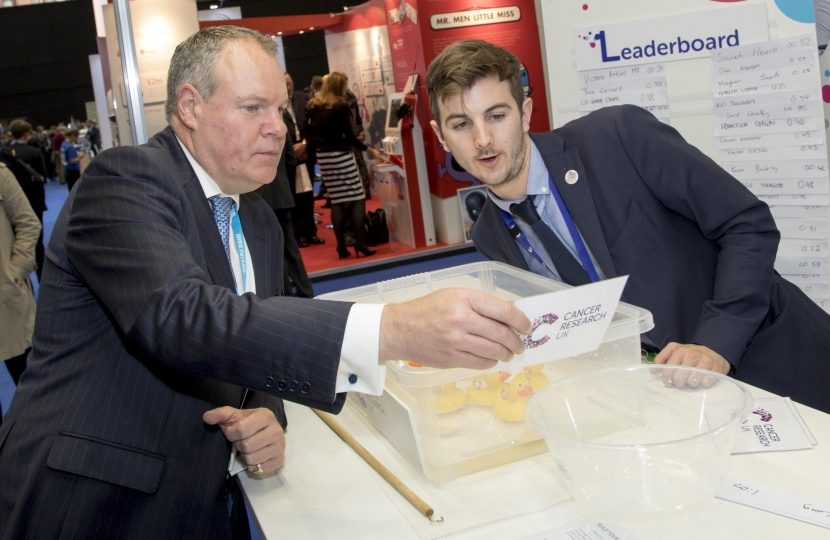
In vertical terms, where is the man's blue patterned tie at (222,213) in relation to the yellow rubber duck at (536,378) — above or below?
above

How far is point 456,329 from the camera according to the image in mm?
1026

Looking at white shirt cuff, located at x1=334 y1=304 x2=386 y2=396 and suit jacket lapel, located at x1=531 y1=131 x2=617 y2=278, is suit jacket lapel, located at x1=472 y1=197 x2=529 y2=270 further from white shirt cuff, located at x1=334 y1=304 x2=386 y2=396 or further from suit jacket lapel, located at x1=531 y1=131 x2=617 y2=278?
white shirt cuff, located at x1=334 y1=304 x2=386 y2=396

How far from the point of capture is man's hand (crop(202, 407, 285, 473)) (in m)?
1.42

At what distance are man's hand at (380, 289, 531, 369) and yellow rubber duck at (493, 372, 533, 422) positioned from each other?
0.31m

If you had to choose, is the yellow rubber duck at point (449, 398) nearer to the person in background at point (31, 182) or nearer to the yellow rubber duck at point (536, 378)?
the yellow rubber duck at point (536, 378)

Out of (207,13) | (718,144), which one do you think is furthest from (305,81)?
(718,144)

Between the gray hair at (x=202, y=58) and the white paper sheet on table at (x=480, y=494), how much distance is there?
3.29 ft

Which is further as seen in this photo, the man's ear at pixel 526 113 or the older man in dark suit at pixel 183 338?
the man's ear at pixel 526 113

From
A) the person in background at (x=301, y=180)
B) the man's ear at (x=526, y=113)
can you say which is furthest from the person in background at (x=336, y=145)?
the man's ear at (x=526, y=113)

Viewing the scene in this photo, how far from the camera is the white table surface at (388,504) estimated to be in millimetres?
1032

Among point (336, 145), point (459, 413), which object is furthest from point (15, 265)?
point (336, 145)

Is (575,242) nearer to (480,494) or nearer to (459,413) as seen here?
(459,413)

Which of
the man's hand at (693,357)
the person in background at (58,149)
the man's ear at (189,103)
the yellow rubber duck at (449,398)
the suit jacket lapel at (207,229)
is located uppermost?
the person in background at (58,149)

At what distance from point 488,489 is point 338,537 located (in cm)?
28
